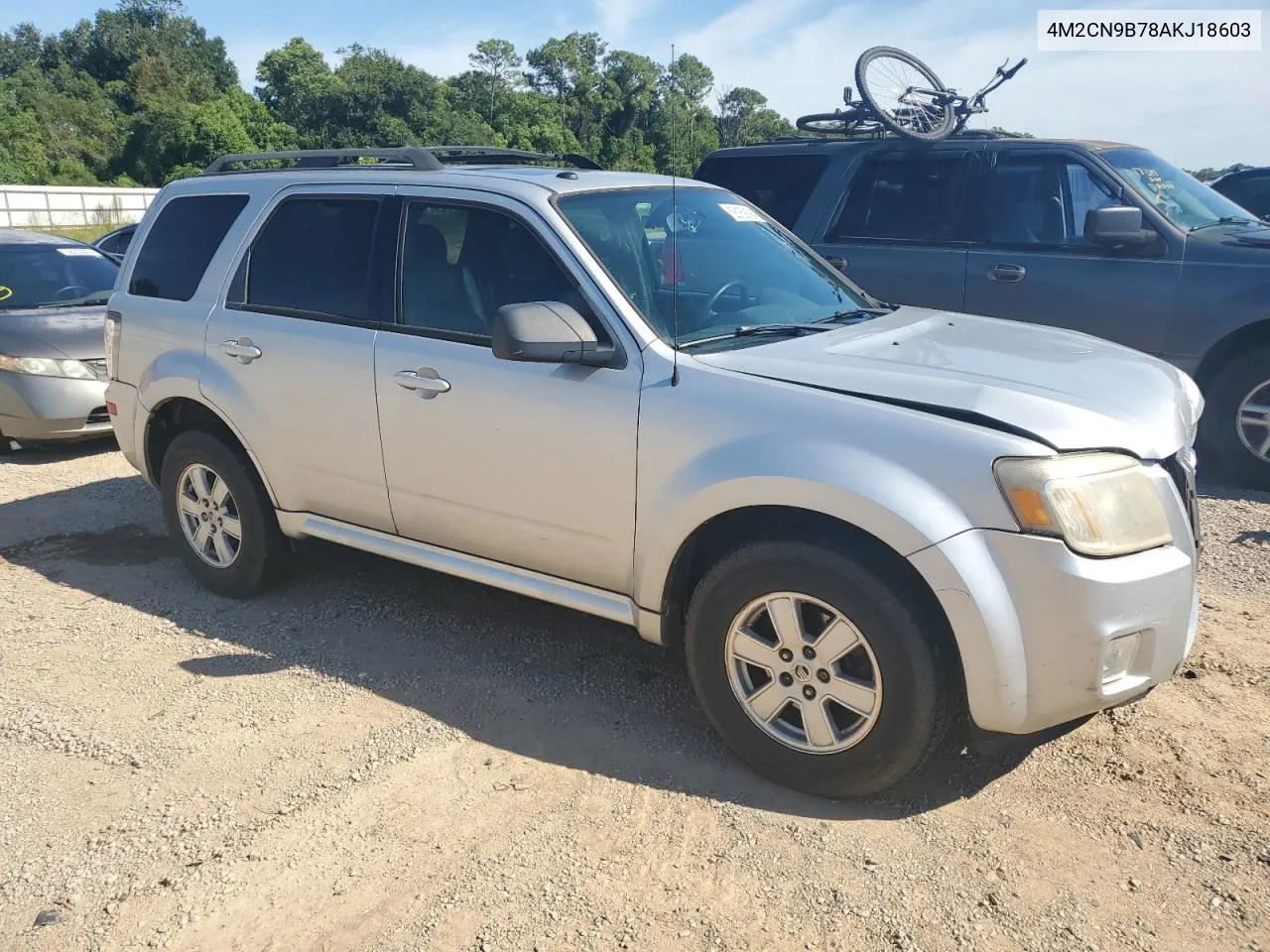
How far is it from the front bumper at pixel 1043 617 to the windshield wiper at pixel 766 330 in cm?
112

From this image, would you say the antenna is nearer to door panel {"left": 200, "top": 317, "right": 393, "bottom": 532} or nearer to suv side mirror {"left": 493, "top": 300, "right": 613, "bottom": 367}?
suv side mirror {"left": 493, "top": 300, "right": 613, "bottom": 367}

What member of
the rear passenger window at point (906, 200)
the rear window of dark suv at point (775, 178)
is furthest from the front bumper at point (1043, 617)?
the rear window of dark suv at point (775, 178)

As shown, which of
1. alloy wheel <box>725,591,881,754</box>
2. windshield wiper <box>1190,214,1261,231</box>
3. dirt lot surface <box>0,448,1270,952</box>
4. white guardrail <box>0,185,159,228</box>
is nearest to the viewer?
dirt lot surface <box>0,448,1270,952</box>

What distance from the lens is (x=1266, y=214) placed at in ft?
36.0

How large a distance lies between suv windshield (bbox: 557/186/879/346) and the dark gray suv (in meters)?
2.62

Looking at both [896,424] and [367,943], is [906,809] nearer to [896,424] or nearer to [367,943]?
[896,424]

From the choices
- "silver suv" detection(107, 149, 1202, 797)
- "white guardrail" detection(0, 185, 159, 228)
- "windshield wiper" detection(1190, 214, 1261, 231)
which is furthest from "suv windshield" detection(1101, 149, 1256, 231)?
"white guardrail" detection(0, 185, 159, 228)

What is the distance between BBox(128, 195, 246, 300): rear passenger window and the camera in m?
4.79

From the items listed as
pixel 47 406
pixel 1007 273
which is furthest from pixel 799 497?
pixel 47 406

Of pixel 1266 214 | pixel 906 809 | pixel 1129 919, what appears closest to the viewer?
pixel 1129 919

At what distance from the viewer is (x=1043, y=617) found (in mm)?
2742

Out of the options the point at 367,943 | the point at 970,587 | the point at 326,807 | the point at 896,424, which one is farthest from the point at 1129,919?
the point at 326,807

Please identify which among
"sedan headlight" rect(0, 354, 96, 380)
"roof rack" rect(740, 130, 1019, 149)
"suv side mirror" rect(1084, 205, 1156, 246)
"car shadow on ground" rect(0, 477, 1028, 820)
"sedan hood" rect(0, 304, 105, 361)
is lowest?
"car shadow on ground" rect(0, 477, 1028, 820)

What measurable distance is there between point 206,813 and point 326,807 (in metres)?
0.36
